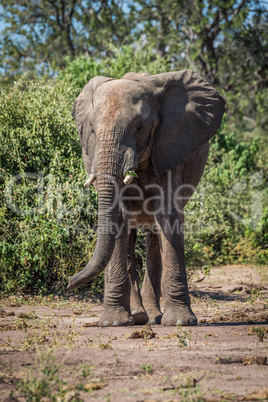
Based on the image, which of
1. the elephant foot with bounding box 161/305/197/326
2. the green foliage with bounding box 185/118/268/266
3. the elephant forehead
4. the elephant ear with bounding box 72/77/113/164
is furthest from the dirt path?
the green foliage with bounding box 185/118/268/266

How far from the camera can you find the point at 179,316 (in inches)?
238

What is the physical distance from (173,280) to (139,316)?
0.62m

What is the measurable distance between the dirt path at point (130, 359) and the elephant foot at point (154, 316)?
0.52m

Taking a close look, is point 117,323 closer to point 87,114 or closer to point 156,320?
point 156,320

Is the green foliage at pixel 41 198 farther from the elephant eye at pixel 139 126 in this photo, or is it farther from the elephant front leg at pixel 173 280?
the elephant eye at pixel 139 126

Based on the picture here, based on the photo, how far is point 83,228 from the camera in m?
8.71

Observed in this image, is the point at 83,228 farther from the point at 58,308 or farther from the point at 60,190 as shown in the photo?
the point at 58,308

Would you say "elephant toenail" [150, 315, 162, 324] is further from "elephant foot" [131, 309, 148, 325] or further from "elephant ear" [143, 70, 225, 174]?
"elephant ear" [143, 70, 225, 174]

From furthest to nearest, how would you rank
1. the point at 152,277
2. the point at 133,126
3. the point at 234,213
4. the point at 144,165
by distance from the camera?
the point at 234,213 → the point at 152,277 → the point at 144,165 → the point at 133,126

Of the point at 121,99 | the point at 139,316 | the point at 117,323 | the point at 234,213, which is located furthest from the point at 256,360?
the point at 234,213

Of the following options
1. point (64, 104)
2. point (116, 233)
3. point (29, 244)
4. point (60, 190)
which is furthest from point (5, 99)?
point (116, 233)

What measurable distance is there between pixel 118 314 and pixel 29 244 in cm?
270

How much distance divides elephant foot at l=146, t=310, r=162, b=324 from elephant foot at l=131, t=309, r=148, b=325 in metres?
0.25

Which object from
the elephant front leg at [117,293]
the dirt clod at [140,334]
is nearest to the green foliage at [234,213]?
the elephant front leg at [117,293]
